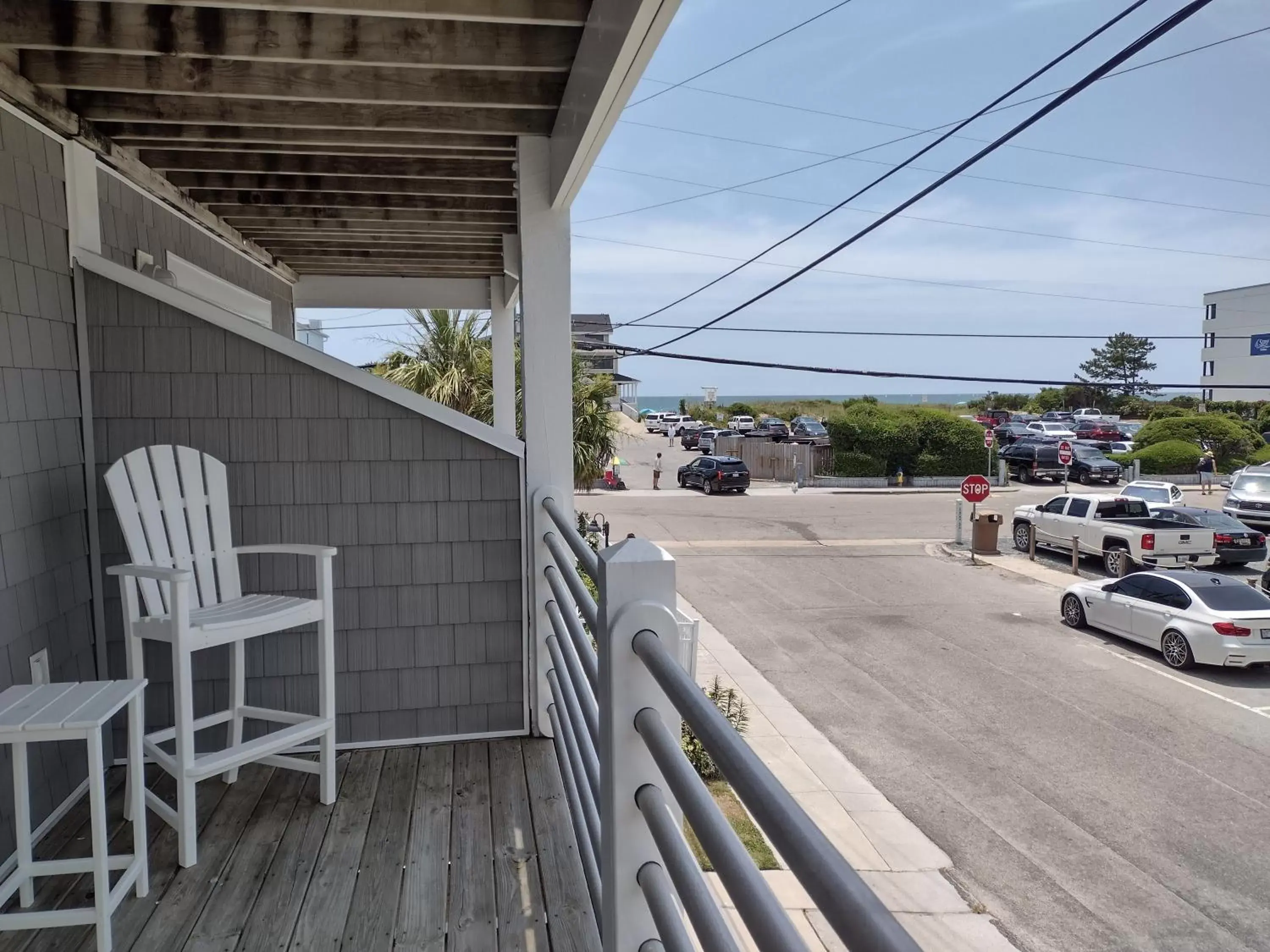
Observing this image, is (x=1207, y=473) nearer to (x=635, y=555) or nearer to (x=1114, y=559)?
(x=1114, y=559)

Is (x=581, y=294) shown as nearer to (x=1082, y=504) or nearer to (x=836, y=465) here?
(x=836, y=465)

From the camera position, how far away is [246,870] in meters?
2.24

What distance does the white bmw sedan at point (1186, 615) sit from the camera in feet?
27.1

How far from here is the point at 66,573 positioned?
274 centimetres

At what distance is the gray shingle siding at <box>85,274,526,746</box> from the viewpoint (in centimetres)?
296

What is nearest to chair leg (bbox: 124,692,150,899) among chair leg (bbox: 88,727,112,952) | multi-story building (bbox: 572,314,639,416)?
chair leg (bbox: 88,727,112,952)

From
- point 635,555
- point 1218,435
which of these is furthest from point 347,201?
point 1218,435

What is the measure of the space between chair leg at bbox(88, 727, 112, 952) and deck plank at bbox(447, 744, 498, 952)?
727 mm

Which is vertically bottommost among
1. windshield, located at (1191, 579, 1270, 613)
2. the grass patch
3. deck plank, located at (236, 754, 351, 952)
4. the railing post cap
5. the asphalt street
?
the asphalt street

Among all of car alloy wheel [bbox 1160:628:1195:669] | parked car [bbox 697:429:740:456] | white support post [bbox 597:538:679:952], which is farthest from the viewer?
parked car [bbox 697:429:740:456]

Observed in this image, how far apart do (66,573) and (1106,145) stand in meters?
26.1

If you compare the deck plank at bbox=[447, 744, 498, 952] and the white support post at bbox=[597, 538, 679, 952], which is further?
the deck plank at bbox=[447, 744, 498, 952]

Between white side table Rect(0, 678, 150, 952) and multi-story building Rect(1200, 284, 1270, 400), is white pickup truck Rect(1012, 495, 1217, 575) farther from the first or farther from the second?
white side table Rect(0, 678, 150, 952)

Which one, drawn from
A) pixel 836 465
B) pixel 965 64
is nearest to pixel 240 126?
pixel 965 64
